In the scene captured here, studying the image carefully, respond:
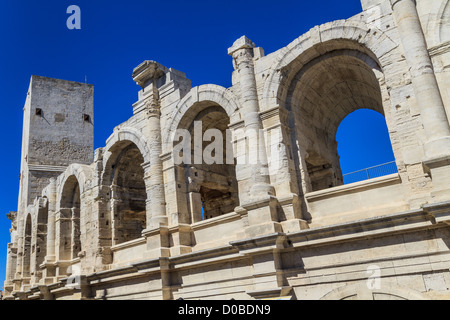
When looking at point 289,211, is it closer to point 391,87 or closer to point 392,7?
point 391,87

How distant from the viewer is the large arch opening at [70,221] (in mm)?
15789

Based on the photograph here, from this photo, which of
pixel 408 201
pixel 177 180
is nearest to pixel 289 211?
pixel 408 201

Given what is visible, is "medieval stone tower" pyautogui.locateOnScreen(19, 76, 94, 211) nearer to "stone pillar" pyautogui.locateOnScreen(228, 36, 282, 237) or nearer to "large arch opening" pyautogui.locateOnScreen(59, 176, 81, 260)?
"large arch opening" pyautogui.locateOnScreen(59, 176, 81, 260)

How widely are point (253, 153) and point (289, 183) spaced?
3.40 feet

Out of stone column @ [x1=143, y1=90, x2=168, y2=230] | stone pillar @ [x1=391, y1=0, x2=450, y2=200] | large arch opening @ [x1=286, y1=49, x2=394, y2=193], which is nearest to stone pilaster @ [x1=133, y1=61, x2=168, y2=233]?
stone column @ [x1=143, y1=90, x2=168, y2=230]

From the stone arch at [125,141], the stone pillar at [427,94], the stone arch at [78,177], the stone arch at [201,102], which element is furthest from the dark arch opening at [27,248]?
the stone pillar at [427,94]

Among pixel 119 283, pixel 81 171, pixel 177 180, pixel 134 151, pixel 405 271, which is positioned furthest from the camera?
pixel 81 171

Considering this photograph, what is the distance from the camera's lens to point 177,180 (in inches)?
437

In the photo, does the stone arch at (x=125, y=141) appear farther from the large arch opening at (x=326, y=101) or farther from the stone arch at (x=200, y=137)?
the large arch opening at (x=326, y=101)

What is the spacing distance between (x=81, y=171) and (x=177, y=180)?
218 inches

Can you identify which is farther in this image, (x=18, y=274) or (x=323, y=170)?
(x=18, y=274)

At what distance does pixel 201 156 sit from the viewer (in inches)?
462

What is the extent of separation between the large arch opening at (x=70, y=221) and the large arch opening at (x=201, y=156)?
21.2ft
